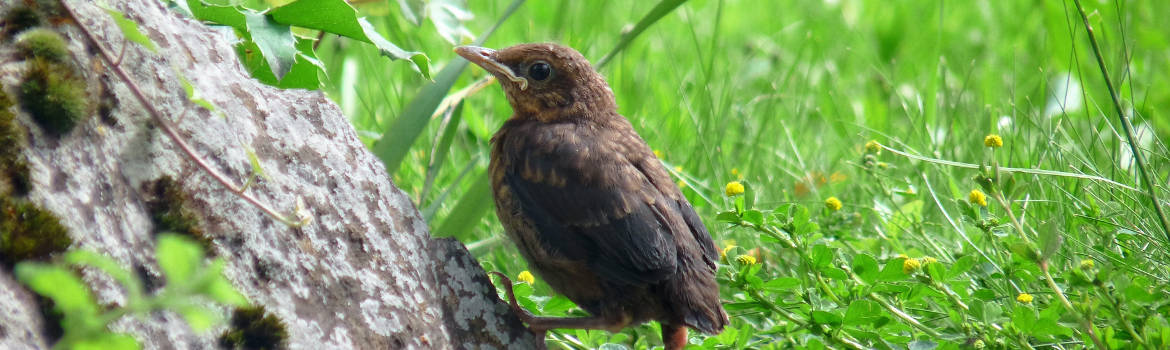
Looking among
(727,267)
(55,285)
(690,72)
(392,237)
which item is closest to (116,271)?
(55,285)

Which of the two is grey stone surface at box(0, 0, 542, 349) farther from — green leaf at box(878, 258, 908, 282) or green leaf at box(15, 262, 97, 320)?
green leaf at box(878, 258, 908, 282)

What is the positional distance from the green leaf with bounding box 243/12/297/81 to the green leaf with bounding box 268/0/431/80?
0.14 feet

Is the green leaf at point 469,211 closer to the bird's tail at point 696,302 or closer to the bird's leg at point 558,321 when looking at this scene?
the bird's leg at point 558,321

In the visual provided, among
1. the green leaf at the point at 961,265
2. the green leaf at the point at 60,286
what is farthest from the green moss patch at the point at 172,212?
the green leaf at the point at 961,265

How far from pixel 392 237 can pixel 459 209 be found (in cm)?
89

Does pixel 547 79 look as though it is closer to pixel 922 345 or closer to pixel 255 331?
pixel 922 345

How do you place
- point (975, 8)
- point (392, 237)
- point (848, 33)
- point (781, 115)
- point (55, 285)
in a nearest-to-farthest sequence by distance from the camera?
point (55, 285)
point (392, 237)
point (781, 115)
point (848, 33)
point (975, 8)

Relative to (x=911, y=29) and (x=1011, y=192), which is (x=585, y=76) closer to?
(x=1011, y=192)

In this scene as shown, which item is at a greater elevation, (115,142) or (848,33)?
(115,142)

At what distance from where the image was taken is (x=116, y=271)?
4.07 ft

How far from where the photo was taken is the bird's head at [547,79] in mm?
3260

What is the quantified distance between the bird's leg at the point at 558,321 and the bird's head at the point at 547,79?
68 centimetres

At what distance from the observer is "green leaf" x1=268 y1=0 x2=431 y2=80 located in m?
2.76

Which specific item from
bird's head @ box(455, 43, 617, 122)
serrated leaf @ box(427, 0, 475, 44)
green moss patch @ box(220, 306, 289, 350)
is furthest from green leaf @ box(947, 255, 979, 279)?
serrated leaf @ box(427, 0, 475, 44)
